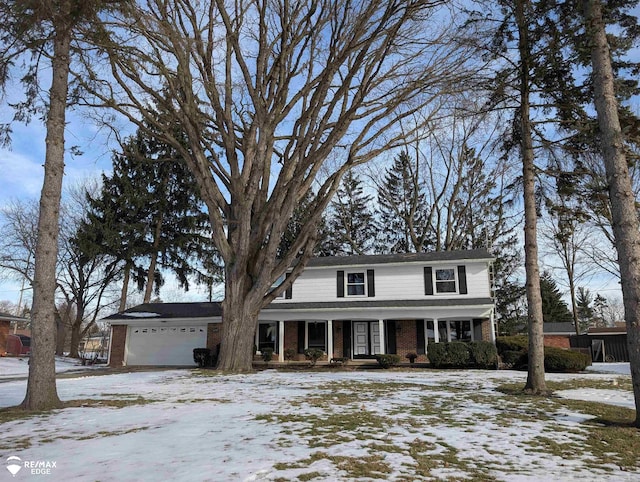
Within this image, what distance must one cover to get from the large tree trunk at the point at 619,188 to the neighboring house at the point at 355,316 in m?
13.5

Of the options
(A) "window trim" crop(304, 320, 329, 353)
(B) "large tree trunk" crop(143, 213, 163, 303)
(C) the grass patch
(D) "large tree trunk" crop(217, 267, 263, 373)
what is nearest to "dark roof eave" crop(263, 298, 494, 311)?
(A) "window trim" crop(304, 320, 329, 353)

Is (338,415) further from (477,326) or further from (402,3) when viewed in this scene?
(477,326)

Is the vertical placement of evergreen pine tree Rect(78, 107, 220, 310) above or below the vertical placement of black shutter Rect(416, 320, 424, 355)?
above

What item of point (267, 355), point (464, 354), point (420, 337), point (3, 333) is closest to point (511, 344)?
point (464, 354)

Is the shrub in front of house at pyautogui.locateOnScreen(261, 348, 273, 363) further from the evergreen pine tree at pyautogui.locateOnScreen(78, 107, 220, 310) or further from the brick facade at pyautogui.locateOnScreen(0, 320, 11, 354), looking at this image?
the brick facade at pyautogui.locateOnScreen(0, 320, 11, 354)

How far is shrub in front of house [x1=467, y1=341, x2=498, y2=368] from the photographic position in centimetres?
1778

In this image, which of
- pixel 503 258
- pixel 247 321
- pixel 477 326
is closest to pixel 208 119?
pixel 247 321

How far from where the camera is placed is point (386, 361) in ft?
61.1

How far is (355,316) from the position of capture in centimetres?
2142

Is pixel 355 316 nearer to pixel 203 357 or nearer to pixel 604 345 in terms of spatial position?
pixel 203 357

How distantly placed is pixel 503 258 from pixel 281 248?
1739cm

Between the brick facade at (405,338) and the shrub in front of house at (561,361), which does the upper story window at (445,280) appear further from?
the shrub in front of house at (561,361)

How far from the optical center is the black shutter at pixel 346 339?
73.1 feet

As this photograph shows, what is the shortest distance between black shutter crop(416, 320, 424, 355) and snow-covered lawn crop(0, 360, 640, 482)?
1269 cm
